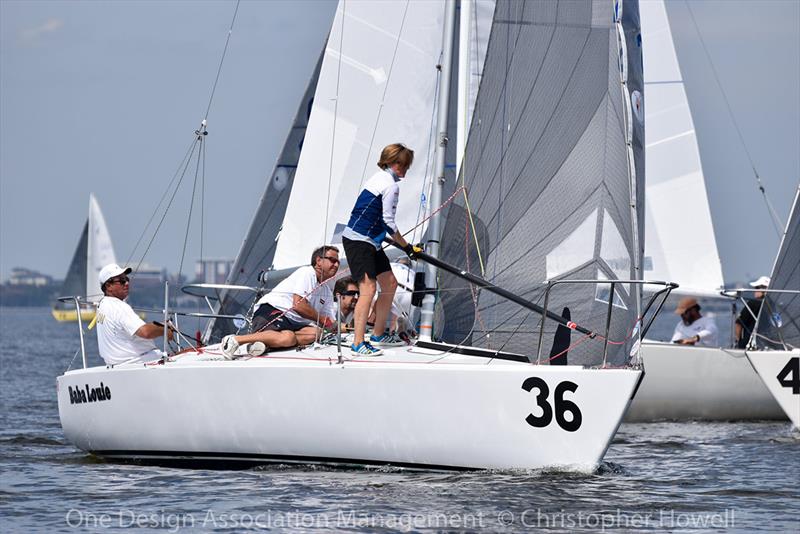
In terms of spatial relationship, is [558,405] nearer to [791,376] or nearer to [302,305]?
[302,305]

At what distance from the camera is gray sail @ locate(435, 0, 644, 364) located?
10.1 metres

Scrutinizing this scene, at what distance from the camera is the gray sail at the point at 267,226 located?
14.9m

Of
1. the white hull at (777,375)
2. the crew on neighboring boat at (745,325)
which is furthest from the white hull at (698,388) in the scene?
the white hull at (777,375)

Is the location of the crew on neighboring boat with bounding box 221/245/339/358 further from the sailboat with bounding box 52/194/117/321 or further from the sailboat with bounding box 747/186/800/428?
the sailboat with bounding box 52/194/117/321

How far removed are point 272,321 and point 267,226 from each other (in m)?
5.15

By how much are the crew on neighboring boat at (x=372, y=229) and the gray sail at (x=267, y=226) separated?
17.0 ft

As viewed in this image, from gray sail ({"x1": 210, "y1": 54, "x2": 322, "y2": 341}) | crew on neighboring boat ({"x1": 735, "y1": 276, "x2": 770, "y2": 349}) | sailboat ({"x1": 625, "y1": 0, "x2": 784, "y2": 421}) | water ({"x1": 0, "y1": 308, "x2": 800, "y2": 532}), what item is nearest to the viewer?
water ({"x1": 0, "y1": 308, "x2": 800, "y2": 532})

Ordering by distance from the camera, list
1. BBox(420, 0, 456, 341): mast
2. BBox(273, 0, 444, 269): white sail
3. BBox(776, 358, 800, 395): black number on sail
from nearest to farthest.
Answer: BBox(420, 0, 456, 341): mast < BBox(776, 358, 800, 395): black number on sail < BBox(273, 0, 444, 269): white sail

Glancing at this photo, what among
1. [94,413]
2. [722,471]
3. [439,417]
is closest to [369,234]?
[439,417]

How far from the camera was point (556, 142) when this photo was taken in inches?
408

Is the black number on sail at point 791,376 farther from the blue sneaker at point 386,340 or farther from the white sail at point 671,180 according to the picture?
the white sail at point 671,180

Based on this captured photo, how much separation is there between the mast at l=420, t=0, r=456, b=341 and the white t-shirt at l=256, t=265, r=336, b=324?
71cm

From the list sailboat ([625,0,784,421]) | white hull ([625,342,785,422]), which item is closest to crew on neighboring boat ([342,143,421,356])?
white hull ([625,342,785,422])

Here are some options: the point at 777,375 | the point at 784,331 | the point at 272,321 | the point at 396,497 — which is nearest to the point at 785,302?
the point at 784,331
